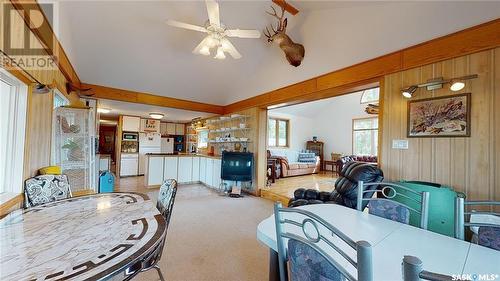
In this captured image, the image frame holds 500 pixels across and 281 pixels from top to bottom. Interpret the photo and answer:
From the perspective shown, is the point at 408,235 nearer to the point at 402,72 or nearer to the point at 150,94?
the point at 402,72

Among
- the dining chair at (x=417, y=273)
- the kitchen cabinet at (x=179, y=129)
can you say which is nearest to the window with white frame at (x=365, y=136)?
the kitchen cabinet at (x=179, y=129)

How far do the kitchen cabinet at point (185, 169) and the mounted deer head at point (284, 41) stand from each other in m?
4.31

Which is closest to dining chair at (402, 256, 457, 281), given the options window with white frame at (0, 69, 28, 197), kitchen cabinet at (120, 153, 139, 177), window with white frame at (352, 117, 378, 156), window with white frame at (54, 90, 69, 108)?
window with white frame at (0, 69, 28, 197)

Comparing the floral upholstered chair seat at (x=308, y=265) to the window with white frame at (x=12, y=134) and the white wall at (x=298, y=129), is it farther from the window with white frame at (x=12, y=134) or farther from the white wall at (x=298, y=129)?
the white wall at (x=298, y=129)

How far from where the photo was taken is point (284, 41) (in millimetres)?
3475

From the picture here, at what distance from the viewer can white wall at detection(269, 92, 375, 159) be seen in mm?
9328

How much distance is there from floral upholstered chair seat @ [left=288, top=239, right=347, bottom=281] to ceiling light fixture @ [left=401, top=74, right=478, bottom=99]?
2.71m

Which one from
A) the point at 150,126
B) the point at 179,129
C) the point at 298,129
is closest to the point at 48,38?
the point at 150,126

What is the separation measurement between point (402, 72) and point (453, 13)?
70cm

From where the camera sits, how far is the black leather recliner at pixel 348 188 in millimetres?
2734

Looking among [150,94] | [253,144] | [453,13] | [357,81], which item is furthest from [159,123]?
[453,13]

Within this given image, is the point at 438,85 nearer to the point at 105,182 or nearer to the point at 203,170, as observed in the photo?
the point at 203,170

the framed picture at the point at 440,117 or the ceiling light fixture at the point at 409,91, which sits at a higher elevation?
the ceiling light fixture at the point at 409,91

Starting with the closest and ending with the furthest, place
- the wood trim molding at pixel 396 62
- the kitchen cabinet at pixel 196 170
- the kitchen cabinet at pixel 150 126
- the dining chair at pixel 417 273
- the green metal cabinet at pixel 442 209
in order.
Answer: the dining chair at pixel 417 273 < the green metal cabinet at pixel 442 209 < the wood trim molding at pixel 396 62 < the kitchen cabinet at pixel 196 170 < the kitchen cabinet at pixel 150 126
